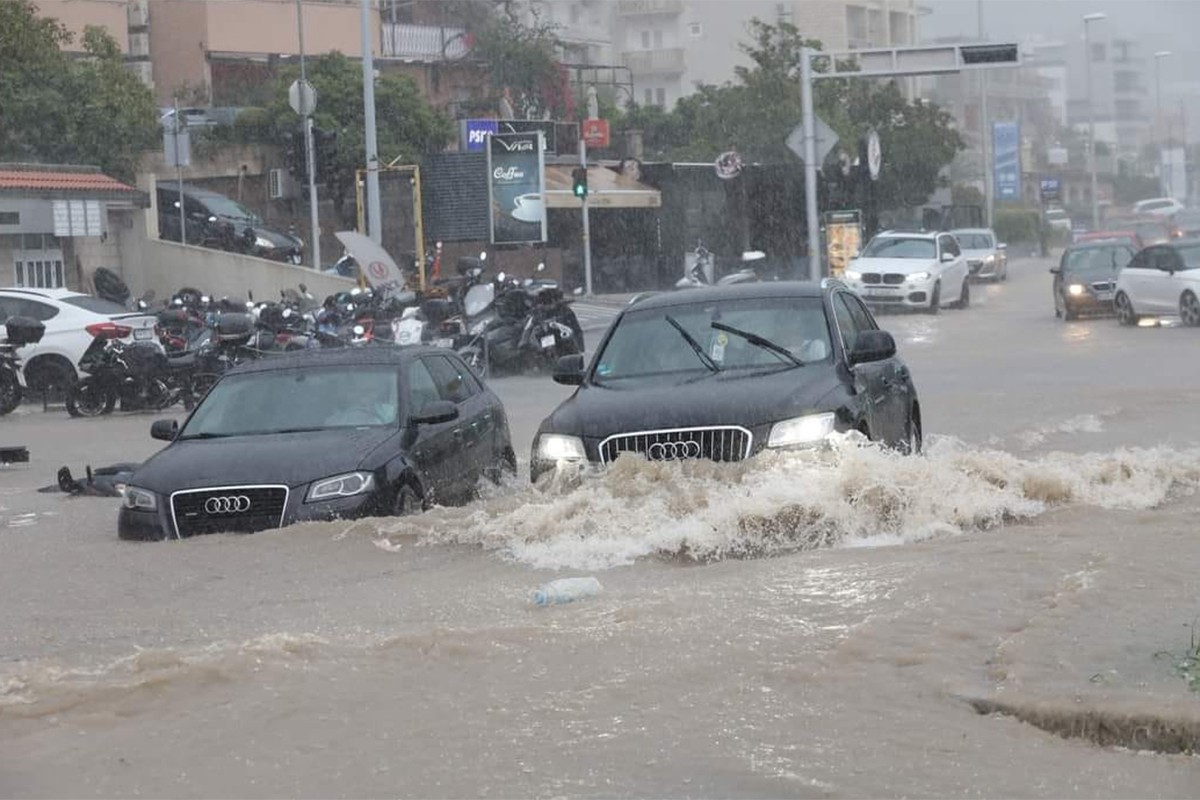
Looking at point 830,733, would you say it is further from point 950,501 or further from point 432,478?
point 432,478

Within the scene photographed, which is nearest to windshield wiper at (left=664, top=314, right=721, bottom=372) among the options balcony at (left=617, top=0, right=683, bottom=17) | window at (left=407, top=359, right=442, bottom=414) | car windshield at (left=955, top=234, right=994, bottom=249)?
window at (left=407, top=359, right=442, bottom=414)

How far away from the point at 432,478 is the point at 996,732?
577 cm

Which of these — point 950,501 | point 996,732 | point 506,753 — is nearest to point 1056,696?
point 996,732

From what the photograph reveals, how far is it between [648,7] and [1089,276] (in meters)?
45.4

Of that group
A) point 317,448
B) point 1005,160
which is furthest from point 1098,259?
point 1005,160

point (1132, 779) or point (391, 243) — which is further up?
point (391, 243)

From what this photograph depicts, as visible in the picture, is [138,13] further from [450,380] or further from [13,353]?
[450,380]

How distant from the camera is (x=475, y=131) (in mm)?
48062

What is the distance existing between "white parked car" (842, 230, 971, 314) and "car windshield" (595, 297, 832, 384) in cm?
2601

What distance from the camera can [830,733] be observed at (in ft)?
21.0

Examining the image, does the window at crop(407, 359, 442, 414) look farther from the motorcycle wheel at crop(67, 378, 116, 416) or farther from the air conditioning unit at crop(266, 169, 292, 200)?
the air conditioning unit at crop(266, 169, 292, 200)

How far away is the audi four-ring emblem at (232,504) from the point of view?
10641mm

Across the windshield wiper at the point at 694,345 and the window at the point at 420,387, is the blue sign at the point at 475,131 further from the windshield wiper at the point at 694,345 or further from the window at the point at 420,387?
the windshield wiper at the point at 694,345

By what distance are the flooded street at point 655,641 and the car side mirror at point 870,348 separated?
0.69 metres
